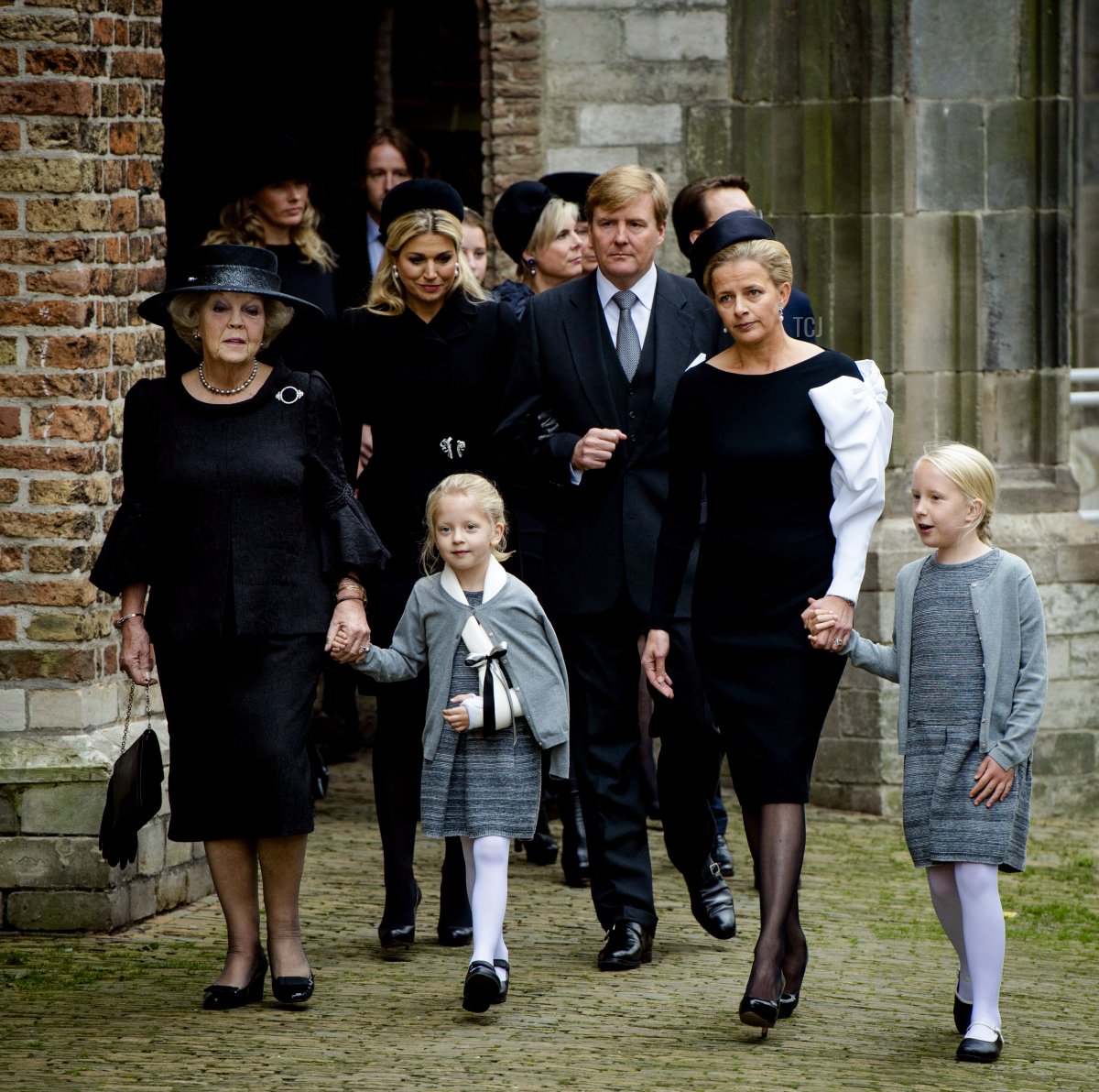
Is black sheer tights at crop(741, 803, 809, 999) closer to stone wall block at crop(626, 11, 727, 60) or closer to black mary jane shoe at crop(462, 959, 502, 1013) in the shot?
black mary jane shoe at crop(462, 959, 502, 1013)

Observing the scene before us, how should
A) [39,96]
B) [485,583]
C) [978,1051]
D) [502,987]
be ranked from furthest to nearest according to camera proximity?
[39,96] < [485,583] < [502,987] < [978,1051]

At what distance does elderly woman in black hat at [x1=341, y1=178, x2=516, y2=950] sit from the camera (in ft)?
19.5

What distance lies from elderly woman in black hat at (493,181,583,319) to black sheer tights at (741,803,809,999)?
260cm

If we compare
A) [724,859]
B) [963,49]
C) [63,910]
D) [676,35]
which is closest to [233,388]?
[63,910]

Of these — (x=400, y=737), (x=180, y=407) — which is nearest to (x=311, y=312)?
(x=180, y=407)

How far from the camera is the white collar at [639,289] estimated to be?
232 inches

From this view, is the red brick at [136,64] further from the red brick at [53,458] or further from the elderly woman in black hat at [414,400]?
the red brick at [53,458]

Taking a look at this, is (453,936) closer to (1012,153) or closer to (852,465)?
(852,465)

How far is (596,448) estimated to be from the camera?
561 centimetres

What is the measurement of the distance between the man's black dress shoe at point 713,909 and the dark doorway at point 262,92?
17.1 feet

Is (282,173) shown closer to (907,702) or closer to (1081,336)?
(907,702)

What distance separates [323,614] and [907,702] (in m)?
1.49

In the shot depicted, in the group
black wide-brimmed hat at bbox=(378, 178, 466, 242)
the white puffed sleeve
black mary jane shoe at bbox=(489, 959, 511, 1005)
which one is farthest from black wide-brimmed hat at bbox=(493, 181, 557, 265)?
black mary jane shoe at bbox=(489, 959, 511, 1005)

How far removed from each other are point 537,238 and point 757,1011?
3.36m
